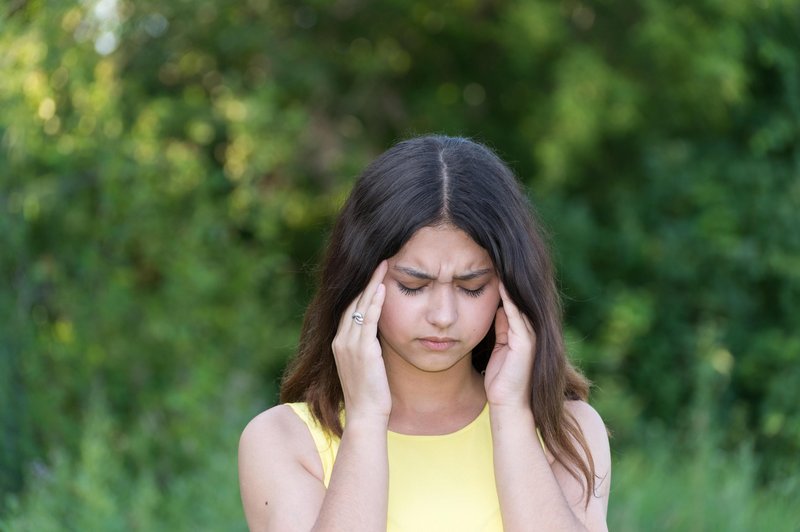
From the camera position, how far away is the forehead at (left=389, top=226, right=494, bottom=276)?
255 cm

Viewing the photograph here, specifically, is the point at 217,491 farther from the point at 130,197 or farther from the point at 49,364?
the point at 130,197

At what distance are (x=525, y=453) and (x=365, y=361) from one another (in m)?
0.39

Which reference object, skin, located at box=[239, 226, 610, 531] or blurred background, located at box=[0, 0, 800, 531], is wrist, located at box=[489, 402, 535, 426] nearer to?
skin, located at box=[239, 226, 610, 531]

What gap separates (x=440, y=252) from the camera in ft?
8.38

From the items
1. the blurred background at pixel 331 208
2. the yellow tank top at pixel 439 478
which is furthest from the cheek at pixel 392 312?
the blurred background at pixel 331 208

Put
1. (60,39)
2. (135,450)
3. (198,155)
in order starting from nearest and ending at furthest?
(135,450) < (60,39) < (198,155)

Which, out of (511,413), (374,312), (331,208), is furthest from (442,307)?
(331,208)

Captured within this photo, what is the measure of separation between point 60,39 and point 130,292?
138cm

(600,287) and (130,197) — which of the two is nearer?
(130,197)

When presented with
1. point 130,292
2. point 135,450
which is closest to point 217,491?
point 135,450

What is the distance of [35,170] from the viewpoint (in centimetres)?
620

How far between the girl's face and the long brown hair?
3 cm

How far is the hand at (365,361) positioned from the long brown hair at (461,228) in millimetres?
53

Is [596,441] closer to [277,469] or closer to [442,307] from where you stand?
[442,307]
